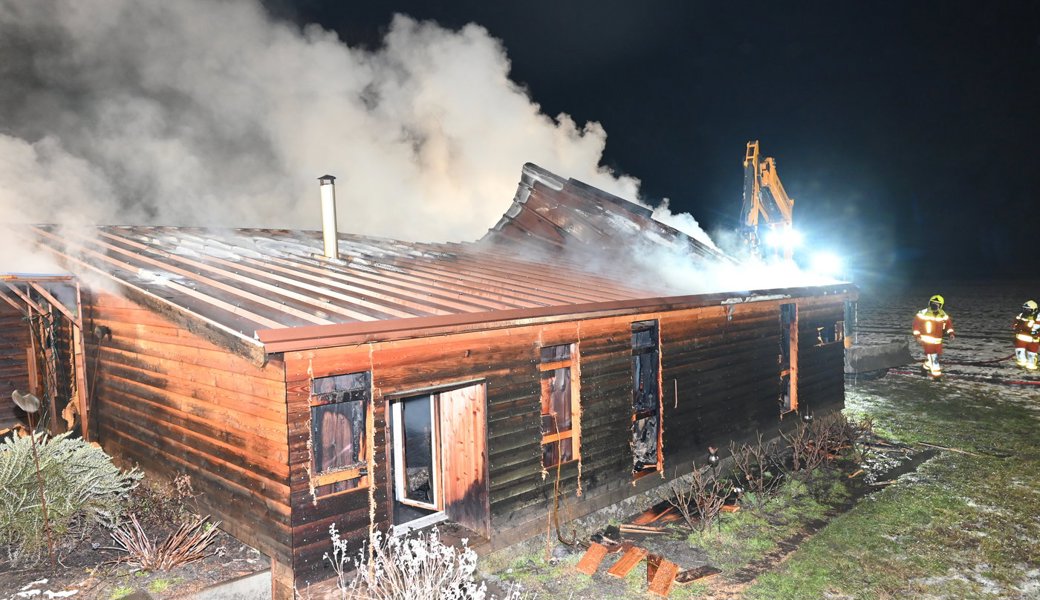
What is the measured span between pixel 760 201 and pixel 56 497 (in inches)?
643

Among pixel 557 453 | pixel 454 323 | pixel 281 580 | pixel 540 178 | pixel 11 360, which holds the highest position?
→ pixel 540 178

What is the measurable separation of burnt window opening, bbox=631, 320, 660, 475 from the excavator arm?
362 inches

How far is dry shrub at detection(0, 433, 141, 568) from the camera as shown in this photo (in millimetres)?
5527

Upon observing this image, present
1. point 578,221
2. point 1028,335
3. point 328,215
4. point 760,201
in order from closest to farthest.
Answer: point 328,215 < point 578,221 < point 1028,335 < point 760,201

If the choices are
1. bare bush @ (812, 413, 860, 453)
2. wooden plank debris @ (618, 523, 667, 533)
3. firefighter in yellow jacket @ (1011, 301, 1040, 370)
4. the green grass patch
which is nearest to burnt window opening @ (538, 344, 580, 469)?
wooden plank debris @ (618, 523, 667, 533)

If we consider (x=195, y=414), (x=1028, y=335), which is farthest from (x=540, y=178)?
(x=1028, y=335)

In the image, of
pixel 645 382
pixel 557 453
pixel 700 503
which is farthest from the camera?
pixel 645 382

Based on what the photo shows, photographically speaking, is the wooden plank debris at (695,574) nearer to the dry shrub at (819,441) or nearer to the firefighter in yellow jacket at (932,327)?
the dry shrub at (819,441)

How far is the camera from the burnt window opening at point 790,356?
1174 centimetres

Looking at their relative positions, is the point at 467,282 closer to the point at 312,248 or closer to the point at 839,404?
the point at 312,248

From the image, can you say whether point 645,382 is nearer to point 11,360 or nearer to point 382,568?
point 382,568

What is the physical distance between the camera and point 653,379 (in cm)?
879

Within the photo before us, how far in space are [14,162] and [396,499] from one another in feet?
31.8

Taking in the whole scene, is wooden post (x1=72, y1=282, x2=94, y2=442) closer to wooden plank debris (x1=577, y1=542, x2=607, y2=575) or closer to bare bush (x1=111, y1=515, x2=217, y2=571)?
bare bush (x1=111, y1=515, x2=217, y2=571)
